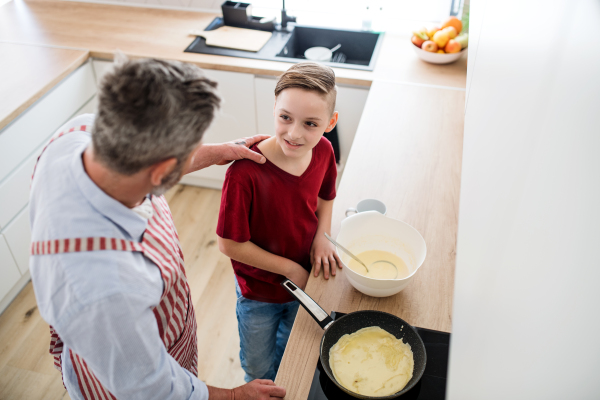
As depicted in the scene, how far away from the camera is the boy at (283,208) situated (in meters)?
1.06

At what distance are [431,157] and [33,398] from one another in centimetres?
180

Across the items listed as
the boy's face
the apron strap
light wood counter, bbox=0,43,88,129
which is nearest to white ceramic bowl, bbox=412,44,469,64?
the boy's face

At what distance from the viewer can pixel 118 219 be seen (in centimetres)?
71

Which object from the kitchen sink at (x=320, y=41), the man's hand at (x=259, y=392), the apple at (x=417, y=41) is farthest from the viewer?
the kitchen sink at (x=320, y=41)

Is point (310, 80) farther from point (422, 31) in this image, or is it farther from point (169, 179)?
point (422, 31)

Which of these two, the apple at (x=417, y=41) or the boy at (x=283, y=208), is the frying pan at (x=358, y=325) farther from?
the apple at (x=417, y=41)

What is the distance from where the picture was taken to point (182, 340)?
1.06 metres

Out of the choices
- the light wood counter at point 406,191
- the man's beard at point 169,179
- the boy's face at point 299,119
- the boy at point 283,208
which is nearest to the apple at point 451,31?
the light wood counter at point 406,191

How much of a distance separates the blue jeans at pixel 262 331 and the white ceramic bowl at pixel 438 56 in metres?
1.49

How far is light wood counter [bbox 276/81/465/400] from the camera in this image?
109cm

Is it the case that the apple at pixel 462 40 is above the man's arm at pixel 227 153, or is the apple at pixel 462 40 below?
below

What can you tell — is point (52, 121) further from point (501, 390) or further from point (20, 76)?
point (501, 390)

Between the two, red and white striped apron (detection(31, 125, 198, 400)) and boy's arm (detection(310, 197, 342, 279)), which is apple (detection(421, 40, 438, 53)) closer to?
boy's arm (detection(310, 197, 342, 279))

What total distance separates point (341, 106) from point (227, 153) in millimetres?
1199
